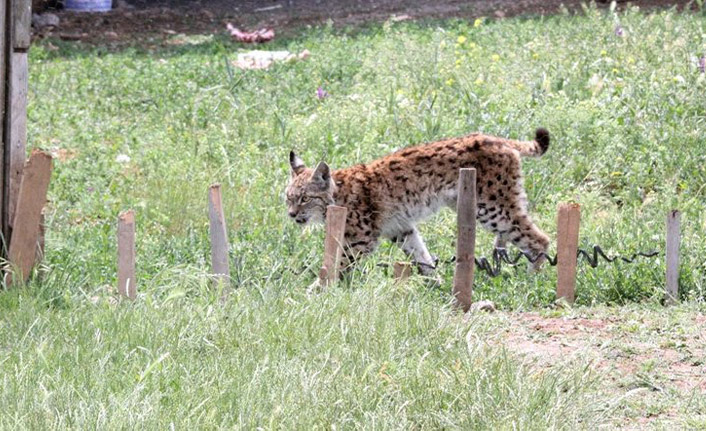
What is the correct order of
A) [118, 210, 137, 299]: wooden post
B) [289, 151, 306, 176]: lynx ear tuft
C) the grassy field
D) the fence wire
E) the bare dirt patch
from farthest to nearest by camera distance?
[289, 151, 306, 176]: lynx ear tuft, the fence wire, [118, 210, 137, 299]: wooden post, the bare dirt patch, the grassy field

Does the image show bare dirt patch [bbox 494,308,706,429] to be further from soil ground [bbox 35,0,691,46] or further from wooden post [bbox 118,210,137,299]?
soil ground [bbox 35,0,691,46]

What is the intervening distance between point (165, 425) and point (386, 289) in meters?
2.08

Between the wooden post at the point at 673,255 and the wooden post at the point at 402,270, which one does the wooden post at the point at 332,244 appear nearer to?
the wooden post at the point at 402,270

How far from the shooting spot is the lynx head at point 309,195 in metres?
8.41

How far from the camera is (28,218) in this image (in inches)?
268

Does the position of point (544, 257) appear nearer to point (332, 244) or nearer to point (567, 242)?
point (567, 242)

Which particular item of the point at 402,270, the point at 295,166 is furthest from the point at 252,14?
the point at 402,270

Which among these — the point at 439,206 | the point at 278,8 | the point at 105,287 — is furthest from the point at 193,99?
the point at 278,8

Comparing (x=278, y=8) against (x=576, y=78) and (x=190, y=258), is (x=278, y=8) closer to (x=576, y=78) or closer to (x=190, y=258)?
(x=576, y=78)

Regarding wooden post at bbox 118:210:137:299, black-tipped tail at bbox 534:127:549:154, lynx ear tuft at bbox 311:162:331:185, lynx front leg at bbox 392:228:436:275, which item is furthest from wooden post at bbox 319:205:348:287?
black-tipped tail at bbox 534:127:549:154

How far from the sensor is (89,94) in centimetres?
1296

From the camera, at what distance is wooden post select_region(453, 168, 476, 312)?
6.70m

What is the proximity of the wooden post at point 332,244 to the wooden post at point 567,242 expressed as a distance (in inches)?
47.4

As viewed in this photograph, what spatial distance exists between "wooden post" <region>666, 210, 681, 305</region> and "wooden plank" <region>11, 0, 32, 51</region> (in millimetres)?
3655
